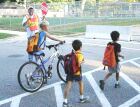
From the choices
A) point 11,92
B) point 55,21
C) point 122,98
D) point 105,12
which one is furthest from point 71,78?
point 105,12

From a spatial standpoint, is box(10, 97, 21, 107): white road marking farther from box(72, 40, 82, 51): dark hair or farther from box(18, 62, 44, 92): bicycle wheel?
box(72, 40, 82, 51): dark hair

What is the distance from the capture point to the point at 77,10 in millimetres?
35562

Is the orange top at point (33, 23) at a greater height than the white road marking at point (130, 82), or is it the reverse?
the orange top at point (33, 23)

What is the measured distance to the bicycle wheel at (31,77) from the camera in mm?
8586

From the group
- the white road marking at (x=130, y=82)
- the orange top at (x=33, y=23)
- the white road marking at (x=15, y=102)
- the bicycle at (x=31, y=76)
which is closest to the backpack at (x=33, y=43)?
the bicycle at (x=31, y=76)

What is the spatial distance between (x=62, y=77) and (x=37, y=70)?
1060 mm

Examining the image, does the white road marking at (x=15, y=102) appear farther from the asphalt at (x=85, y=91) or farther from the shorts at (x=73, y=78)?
the shorts at (x=73, y=78)

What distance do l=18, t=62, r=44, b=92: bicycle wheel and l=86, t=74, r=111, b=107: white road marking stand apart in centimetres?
125

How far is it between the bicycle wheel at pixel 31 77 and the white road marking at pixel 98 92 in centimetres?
125

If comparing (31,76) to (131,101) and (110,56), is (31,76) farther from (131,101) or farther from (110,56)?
(131,101)

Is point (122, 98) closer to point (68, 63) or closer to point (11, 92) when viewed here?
point (68, 63)

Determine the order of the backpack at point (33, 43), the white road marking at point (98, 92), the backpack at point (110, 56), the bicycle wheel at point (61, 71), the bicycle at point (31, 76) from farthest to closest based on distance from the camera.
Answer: the bicycle wheel at point (61, 71), the backpack at point (33, 43), the backpack at point (110, 56), the bicycle at point (31, 76), the white road marking at point (98, 92)

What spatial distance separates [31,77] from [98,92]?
1.51m

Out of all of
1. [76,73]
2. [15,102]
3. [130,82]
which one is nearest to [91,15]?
[130,82]
